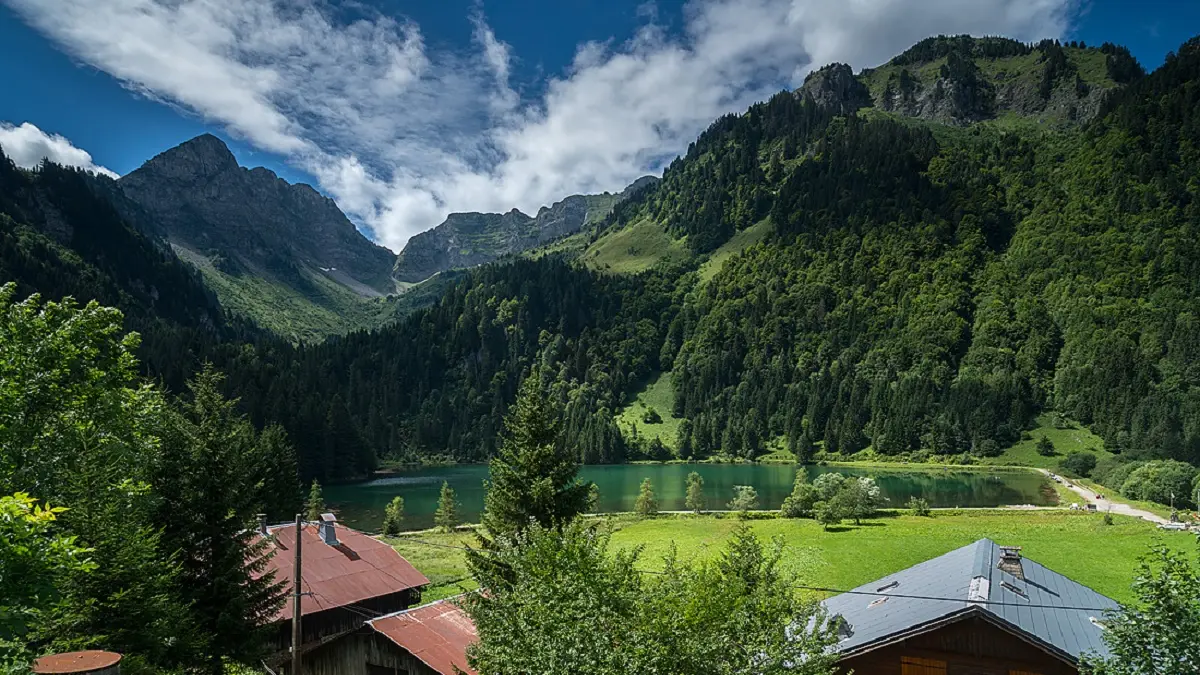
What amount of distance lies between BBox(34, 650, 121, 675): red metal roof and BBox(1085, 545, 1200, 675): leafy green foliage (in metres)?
18.9

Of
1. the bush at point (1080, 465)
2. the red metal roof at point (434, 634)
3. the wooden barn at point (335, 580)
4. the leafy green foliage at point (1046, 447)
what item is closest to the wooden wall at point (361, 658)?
the red metal roof at point (434, 634)

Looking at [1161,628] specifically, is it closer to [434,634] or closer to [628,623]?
[628,623]

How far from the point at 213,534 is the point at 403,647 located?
7944mm

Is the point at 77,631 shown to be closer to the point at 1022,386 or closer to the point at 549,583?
the point at 549,583

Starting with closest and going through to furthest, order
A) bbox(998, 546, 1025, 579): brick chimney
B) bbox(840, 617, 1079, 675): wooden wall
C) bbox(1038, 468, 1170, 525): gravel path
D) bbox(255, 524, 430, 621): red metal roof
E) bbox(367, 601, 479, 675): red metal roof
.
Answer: bbox(840, 617, 1079, 675): wooden wall → bbox(998, 546, 1025, 579): brick chimney → bbox(367, 601, 479, 675): red metal roof → bbox(255, 524, 430, 621): red metal roof → bbox(1038, 468, 1170, 525): gravel path

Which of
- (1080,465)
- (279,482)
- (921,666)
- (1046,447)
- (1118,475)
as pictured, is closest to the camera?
(921,666)

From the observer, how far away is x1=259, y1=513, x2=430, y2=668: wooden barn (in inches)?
1302

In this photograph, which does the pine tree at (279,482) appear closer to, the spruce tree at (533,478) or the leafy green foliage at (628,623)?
the spruce tree at (533,478)

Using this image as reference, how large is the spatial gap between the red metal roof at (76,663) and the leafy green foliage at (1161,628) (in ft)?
61.9

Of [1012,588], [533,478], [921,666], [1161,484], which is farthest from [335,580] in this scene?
[1161,484]

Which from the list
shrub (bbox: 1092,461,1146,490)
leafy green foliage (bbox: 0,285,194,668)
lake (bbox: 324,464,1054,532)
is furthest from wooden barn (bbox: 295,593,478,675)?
shrub (bbox: 1092,461,1146,490)

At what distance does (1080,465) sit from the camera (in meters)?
136

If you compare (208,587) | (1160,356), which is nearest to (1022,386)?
(1160,356)

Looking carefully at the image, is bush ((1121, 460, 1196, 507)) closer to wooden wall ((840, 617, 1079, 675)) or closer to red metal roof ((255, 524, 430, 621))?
wooden wall ((840, 617, 1079, 675))
